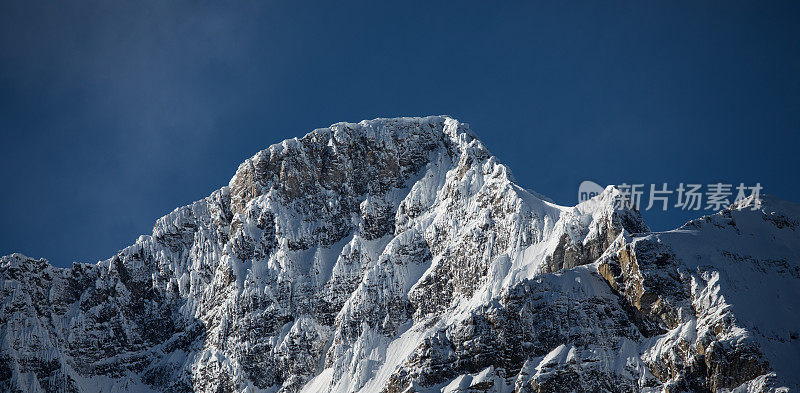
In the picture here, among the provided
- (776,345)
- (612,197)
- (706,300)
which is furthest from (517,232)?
(776,345)

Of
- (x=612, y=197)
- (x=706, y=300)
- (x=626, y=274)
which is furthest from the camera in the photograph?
(x=612, y=197)

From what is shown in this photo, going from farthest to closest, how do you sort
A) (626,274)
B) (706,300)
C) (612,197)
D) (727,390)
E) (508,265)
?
(508,265) → (612,197) → (626,274) → (706,300) → (727,390)

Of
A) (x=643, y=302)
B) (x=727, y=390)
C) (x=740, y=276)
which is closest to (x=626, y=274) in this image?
(x=643, y=302)

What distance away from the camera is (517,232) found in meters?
198

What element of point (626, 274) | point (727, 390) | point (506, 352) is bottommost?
point (727, 390)

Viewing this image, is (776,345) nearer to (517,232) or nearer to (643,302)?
(643,302)

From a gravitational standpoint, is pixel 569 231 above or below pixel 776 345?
above

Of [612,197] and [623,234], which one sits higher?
[612,197]

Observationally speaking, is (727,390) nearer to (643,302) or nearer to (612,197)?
(643,302)

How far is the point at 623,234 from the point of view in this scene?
16762 cm

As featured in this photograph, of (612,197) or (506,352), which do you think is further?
(612,197)

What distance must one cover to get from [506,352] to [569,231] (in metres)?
30.1

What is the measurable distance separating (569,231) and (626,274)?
23.1 m

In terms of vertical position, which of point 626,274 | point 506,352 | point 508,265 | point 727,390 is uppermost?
point 508,265
